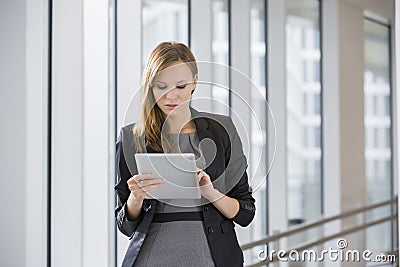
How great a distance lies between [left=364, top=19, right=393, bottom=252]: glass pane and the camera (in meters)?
1.71

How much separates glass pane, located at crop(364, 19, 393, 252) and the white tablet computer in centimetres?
51

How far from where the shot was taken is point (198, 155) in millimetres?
1497

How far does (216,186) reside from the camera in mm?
1472

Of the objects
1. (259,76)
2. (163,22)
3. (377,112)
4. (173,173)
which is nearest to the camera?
(173,173)

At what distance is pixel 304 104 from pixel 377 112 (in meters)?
0.23

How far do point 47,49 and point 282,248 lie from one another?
82 cm

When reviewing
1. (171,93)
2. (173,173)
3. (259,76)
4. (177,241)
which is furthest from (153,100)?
(259,76)

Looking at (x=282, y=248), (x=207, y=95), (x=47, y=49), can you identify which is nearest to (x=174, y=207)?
(x=207, y=95)

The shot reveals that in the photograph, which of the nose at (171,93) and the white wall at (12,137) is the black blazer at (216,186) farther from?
the white wall at (12,137)

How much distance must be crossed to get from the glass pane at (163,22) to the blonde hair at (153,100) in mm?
306

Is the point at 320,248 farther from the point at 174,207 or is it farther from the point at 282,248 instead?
the point at 174,207

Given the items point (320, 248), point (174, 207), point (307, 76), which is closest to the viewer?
point (174, 207)

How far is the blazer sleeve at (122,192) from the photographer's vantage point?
1.50 m

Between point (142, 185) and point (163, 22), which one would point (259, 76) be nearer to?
point (163, 22)
